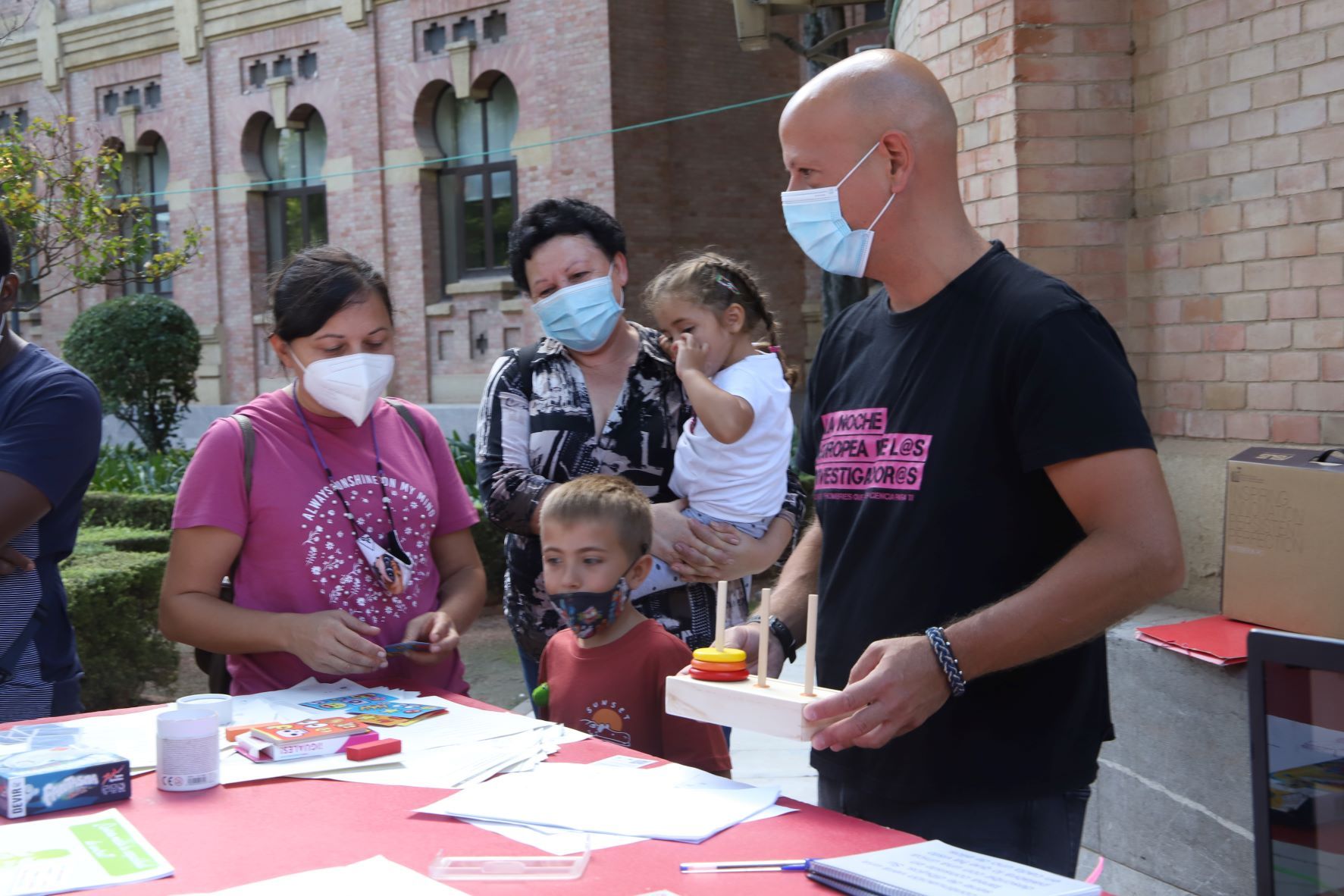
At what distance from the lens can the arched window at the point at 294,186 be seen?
64.5 feet

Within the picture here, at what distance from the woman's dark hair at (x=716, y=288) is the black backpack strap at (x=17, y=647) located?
A: 1744 millimetres

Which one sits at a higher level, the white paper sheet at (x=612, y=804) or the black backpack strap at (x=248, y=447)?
the black backpack strap at (x=248, y=447)

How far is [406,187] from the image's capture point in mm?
18031

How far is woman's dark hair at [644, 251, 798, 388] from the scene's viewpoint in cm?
356

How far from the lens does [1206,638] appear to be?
4.00 meters

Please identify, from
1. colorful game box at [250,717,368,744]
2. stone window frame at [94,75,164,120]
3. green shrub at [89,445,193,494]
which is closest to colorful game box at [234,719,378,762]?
colorful game box at [250,717,368,744]

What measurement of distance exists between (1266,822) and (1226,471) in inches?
113

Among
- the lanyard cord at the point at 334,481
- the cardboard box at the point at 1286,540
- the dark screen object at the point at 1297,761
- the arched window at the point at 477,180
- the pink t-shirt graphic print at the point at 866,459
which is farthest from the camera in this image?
the arched window at the point at 477,180

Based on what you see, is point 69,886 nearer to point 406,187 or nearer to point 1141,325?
point 1141,325

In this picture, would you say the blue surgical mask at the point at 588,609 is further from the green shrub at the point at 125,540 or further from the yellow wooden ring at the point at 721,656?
the green shrub at the point at 125,540

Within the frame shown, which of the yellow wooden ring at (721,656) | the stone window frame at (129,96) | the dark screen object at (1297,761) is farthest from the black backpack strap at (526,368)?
the stone window frame at (129,96)

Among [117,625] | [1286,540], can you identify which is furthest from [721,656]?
[117,625]

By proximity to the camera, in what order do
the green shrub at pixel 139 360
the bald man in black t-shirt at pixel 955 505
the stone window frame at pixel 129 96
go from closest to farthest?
1. the bald man in black t-shirt at pixel 955 505
2. the green shrub at pixel 139 360
3. the stone window frame at pixel 129 96

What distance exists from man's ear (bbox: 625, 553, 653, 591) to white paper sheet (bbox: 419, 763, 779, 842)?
31.8 inches
